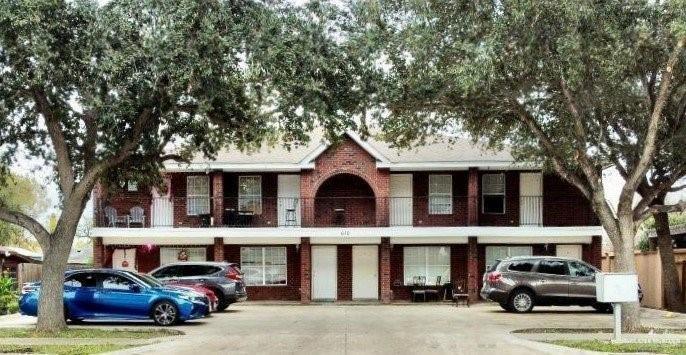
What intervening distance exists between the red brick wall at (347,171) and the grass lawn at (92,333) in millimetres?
15322

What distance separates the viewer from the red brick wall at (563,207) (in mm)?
36844

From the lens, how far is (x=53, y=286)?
20.7 meters

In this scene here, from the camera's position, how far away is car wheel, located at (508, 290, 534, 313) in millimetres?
28734

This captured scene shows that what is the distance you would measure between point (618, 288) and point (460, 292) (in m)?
17.1

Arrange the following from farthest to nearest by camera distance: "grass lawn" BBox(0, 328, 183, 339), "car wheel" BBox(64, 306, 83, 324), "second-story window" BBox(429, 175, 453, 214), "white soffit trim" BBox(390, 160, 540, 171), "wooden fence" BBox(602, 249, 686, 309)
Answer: "second-story window" BBox(429, 175, 453, 214) → "white soffit trim" BBox(390, 160, 540, 171) → "wooden fence" BBox(602, 249, 686, 309) → "car wheel" BBox(64, 306, 83, 324) → "grass lawn" BBox(0, 328, 183, 339)

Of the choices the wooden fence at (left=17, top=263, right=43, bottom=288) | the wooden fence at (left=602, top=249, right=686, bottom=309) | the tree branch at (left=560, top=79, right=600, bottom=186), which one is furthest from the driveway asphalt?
the wooden fence at (left=17, top=263, right=43, bottom=288)

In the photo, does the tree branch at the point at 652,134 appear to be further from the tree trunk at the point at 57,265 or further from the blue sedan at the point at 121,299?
the tree trunk at the point at 57,265

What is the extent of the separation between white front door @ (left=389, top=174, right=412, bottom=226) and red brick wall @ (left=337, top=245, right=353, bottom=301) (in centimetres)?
211

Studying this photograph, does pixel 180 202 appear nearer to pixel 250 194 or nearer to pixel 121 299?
pixel 250 194

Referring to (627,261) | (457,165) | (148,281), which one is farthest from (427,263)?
(627,261)

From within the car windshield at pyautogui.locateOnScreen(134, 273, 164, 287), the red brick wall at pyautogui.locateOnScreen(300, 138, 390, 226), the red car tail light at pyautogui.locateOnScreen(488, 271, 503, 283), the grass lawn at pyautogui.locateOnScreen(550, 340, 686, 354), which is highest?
the red brick wall at pyautogui.locateOnScreen(300, 138, 390, 226)

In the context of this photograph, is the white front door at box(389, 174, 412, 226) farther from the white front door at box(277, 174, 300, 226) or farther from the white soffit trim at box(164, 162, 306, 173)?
the white soffit trim at box(164, 162, 306, 173)

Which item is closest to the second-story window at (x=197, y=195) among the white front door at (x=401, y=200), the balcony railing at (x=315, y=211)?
the balcony railing at (x=315, y=211)

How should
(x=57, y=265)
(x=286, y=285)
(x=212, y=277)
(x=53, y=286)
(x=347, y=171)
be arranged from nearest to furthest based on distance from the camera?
(x=53, y=286) < (x=57, y=265) < (x=212, y=277) < (x=347, y=171) < (x=286, y=285)
